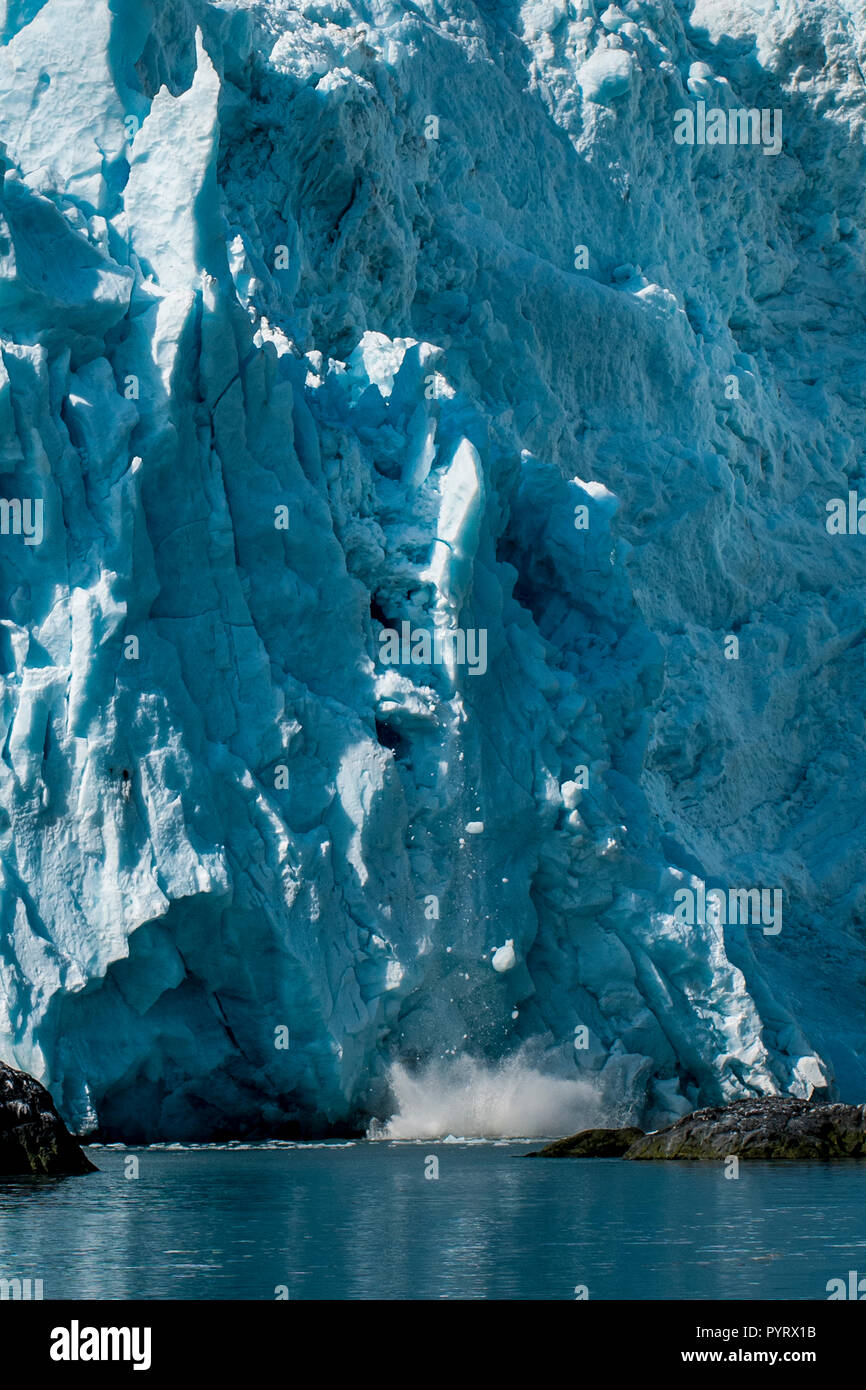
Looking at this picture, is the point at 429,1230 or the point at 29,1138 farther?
the point at 29,1138

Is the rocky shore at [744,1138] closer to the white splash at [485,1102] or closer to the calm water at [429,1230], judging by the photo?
the calm water at [429,1230]

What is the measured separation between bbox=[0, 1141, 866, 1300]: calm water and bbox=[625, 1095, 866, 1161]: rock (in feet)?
3.50

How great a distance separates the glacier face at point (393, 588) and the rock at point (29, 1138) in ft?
5.73

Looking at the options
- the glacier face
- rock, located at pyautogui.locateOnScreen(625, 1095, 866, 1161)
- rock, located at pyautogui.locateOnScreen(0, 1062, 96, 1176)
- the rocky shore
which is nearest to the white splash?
the glacier face

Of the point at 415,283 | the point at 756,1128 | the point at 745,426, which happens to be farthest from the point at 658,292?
the point at 756,1128

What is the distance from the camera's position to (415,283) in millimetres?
23359

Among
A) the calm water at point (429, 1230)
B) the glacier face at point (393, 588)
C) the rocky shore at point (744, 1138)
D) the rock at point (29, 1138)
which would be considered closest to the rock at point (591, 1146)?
the rocky shore at point (744, 1138)

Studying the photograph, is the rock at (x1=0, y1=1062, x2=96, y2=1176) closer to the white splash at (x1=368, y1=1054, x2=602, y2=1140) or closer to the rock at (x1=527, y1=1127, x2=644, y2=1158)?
the rock at (x1=527, y1=1127, x2=644, y2=1158)

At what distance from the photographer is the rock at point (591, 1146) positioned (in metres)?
16.4

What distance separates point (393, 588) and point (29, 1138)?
763 cm

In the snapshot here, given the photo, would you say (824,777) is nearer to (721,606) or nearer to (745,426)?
(721,606)

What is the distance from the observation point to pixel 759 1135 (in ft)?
53.8

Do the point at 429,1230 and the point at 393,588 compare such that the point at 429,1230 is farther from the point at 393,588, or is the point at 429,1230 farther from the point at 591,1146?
the point at 393,588

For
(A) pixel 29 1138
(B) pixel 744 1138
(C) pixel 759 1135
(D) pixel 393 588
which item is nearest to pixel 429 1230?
(A) pixel 29 1138
